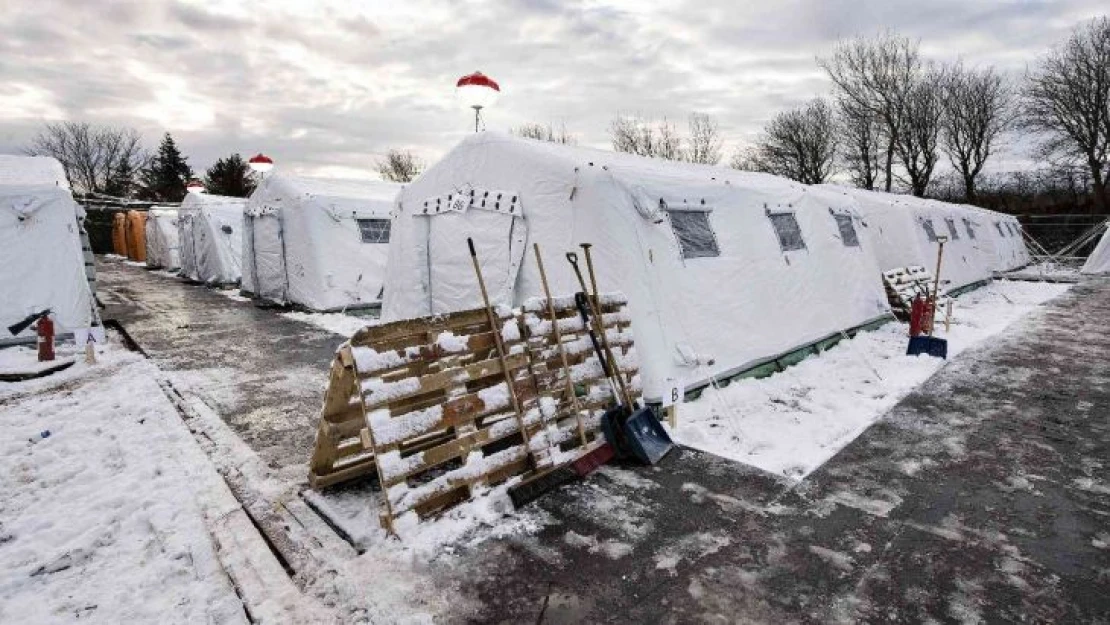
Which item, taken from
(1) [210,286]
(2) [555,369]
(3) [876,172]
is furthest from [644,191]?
(3) [876,172]

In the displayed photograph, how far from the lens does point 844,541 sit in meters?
3.39

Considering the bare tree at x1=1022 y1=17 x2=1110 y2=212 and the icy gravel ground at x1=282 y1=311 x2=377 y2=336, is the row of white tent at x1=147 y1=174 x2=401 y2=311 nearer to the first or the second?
the icy gravel ground at x1=282 y1=311 x2=377 y2=336

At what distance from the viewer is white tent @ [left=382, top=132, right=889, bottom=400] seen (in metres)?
5.86

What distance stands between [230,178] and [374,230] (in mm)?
39964

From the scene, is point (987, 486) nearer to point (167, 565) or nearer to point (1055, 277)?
point (167, 565)

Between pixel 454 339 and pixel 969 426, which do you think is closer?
pixel 454 339

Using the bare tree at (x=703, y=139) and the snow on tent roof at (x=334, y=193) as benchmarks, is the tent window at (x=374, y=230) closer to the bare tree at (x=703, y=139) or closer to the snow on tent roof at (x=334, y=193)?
A: the snow on tent roof at (x=334, y=193)

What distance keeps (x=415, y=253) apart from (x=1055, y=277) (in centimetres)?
2116

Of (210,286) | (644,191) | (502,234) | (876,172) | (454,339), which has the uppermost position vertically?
(876,172)

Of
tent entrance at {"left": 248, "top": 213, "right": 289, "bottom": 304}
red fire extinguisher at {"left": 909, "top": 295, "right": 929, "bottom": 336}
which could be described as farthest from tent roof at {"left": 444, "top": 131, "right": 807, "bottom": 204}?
tent entrance at {"left": 248, "top": 213, "right": 289, "bottom": 304}

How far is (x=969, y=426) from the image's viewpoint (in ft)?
17.4

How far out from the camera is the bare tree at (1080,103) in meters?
27.8

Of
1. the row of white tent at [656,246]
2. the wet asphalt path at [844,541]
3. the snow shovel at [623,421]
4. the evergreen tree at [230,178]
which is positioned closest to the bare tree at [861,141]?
the row of white tent at [656,246]

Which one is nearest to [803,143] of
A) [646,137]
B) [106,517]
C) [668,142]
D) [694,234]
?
[668,142]
